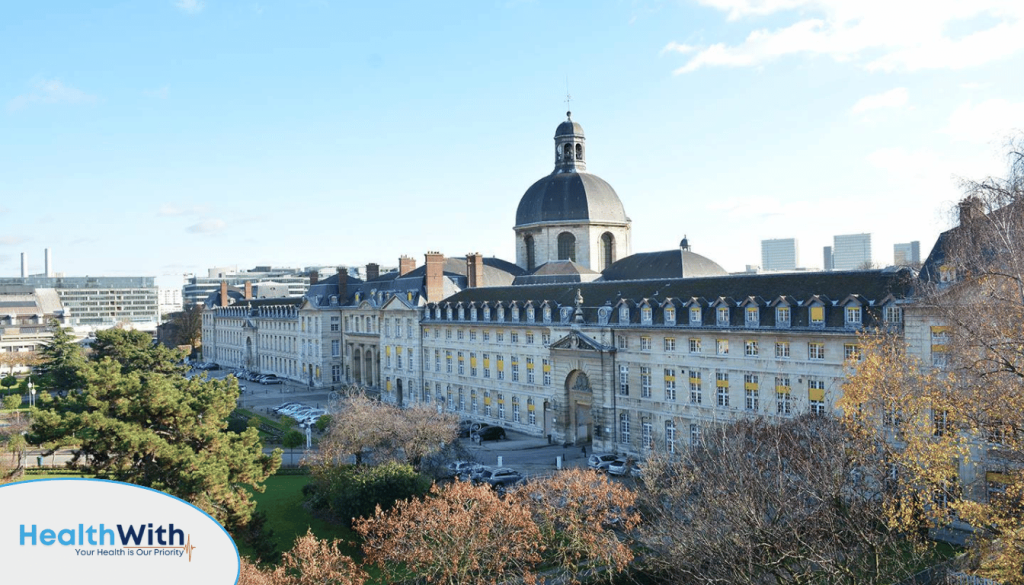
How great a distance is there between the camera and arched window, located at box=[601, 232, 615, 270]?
81.0 meters

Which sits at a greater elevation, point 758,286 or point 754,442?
point 758,286

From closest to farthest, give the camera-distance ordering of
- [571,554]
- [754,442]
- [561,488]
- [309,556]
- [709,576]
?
[309,556], [709,576], [561,488], [571,554], [754,442]

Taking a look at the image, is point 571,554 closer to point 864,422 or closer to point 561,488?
point 561,488

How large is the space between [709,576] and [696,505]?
3936mm

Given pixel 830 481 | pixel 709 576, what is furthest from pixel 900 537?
pixel 709 576

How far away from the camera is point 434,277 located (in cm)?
7400

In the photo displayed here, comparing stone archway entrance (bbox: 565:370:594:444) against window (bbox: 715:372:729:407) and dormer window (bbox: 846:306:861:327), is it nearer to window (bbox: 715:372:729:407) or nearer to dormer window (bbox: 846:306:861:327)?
window (bbox: 715:372:729:407)

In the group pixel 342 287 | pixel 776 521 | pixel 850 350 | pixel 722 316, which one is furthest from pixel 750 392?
pixel 342 287

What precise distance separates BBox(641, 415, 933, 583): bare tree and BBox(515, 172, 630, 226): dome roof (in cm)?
5112

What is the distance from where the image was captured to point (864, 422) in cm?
2859

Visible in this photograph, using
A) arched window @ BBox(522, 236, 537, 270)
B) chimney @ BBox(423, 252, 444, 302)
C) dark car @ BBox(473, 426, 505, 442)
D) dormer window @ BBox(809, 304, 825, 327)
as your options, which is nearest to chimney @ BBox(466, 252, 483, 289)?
chimney @ BBox(423, 252, 444, 302)

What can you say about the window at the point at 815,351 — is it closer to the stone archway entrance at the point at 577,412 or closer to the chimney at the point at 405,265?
the stone archway entrance at the point at 577,412

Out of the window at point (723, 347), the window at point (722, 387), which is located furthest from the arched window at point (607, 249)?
the window at point (722, 387)

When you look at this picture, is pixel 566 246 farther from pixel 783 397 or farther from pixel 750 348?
pixel 783 397
